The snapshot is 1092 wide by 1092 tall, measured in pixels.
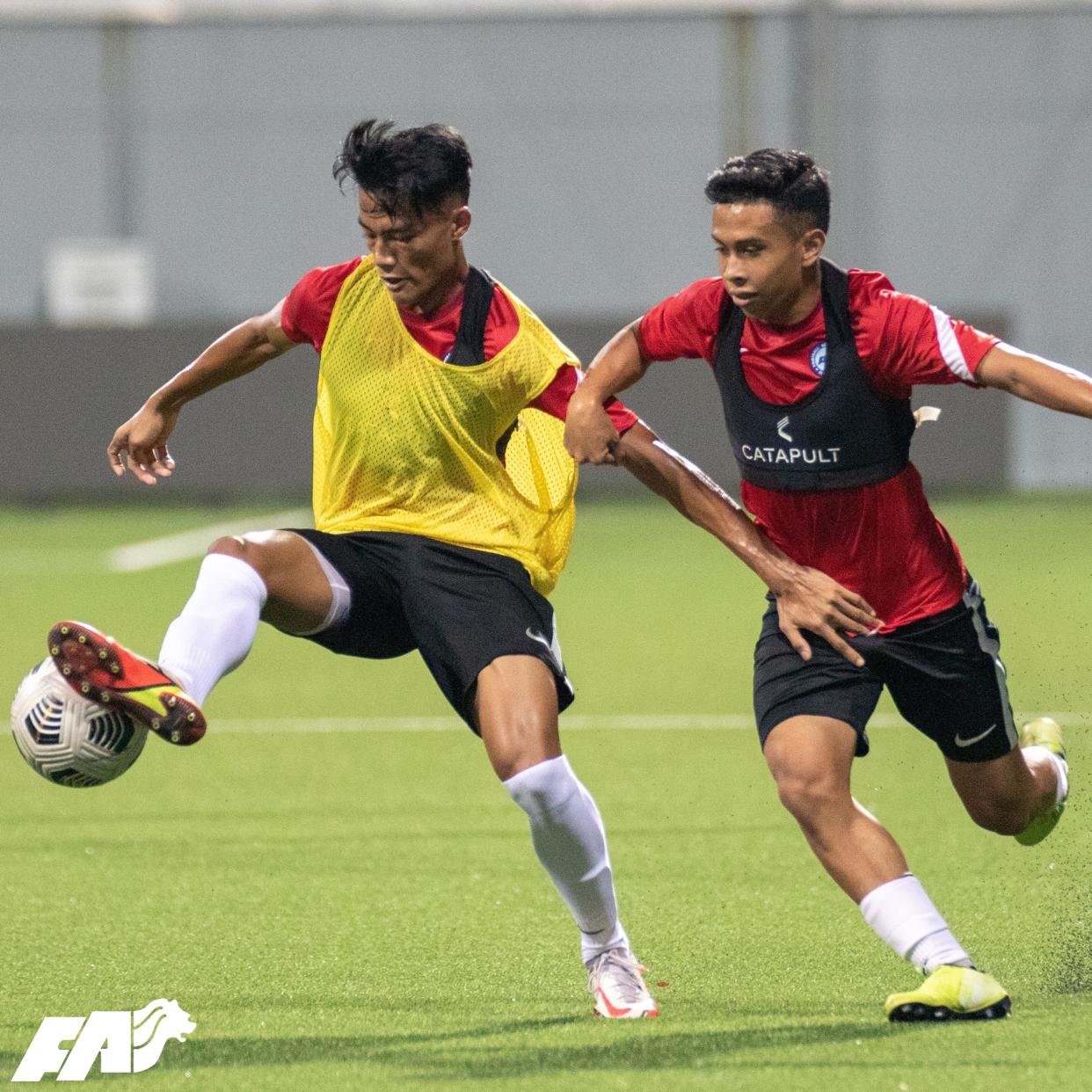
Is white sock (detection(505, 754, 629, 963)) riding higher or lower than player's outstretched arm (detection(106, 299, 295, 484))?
lower

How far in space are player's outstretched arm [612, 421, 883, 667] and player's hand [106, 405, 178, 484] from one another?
3.70ft

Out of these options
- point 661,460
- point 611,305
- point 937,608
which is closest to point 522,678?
A: point 661,460

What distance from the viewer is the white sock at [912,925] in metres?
4.29

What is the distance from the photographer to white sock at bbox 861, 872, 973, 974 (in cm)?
429

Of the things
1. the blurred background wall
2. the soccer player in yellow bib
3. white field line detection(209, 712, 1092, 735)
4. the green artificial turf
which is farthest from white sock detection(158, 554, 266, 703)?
the blurred background wall

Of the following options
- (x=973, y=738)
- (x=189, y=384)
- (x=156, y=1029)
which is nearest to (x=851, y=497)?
(x=973, y=738)

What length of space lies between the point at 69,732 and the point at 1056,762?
8.36 feet

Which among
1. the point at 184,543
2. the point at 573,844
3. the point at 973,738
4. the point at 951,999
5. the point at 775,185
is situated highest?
the point at 775,185

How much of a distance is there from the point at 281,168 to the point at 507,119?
248 centimetres

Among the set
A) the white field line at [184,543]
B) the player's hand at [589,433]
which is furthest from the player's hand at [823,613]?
the white field line at [184,543]

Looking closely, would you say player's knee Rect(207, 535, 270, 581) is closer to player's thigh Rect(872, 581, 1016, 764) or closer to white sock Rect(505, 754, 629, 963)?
white sock Rect(505, 754, 629, 963)

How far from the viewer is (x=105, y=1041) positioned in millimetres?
4207

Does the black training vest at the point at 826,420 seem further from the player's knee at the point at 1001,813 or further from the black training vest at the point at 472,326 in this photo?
the player's knee at the point at 1001,813

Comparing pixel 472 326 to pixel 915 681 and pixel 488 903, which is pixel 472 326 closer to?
pixel 915 681
